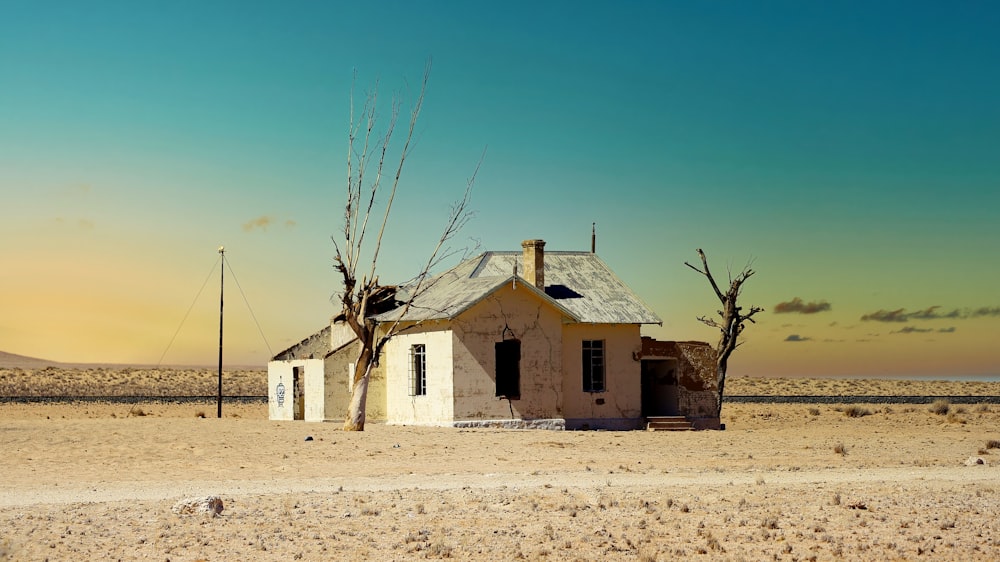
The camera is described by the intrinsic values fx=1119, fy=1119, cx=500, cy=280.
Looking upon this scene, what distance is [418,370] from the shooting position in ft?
105

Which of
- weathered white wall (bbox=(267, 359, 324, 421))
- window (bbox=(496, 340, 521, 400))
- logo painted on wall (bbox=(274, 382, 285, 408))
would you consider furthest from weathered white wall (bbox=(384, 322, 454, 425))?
logo painted on wall (bbox=(274, 382, 285, 408))

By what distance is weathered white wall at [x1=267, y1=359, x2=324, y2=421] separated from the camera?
34.4 meters

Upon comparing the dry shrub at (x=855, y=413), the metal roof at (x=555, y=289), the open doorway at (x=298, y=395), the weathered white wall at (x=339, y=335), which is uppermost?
the metal roof at (x=555, y=289)

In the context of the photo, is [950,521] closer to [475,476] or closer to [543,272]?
[475,476]

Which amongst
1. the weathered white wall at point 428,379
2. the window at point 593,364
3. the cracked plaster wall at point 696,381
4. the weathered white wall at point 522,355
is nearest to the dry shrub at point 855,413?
the cracked plaster wall at point 696,381

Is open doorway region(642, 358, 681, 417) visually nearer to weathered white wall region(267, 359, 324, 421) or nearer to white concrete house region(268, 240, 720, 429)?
white concrete house region(268, 240, 720, 429)

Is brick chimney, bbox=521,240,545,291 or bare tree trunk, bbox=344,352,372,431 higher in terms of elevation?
brick chimney, bbox=521,240,545,291

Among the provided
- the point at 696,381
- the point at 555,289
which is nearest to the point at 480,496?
the point at 555,289

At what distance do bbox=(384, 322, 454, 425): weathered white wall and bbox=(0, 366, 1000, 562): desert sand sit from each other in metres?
3.05

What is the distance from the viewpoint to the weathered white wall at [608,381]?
107 ft

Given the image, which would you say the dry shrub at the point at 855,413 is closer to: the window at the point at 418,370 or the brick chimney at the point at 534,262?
the brick chimney at the point at 534,262

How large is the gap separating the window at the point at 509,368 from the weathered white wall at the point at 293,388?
19.1 ft

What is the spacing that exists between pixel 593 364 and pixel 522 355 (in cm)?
298

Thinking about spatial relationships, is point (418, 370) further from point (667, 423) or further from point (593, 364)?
point (667, 423)
